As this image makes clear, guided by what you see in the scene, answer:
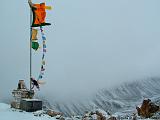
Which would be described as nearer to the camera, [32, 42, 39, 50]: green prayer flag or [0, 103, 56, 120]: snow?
[0, 103, 56, 120]: snow

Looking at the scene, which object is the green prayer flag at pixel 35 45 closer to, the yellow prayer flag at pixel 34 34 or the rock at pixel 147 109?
the yellow prayer flag at pixel 34 34

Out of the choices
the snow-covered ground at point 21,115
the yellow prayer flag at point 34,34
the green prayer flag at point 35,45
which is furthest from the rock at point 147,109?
the yellow prayer flag at point 34,34

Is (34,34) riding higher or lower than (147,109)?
higher

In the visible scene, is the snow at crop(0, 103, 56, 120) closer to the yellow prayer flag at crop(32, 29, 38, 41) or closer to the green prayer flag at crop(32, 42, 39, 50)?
the green prayer flag at crop(32, 42, 39, 50)

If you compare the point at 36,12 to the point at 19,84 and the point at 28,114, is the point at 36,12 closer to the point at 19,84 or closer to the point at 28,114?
the point at 19,84

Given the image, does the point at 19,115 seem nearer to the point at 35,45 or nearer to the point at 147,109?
the point at 35,45

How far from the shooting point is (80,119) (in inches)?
878

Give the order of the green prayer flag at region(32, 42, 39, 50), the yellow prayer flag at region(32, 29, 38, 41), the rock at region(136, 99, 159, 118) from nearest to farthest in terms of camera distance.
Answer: the rock at region(136, 99, 159, 118), the green prayer flag at region(32, 42, 39, 50), the yellow prayer flag at region(32, 29, 38, 41)

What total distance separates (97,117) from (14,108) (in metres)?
8.96

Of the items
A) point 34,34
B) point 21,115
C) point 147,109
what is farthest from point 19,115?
point 147,109

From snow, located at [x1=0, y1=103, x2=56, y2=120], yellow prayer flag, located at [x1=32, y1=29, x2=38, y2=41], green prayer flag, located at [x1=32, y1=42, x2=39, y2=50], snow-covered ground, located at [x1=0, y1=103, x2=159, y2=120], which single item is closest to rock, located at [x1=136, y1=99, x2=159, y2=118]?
snow-covered ground, located at [x1=0, y1=103, x2=159, y2=120]

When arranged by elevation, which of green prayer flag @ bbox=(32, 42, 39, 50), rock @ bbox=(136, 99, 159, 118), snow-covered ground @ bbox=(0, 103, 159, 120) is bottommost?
snow-covered ground @ bbox=(0, 103, 159, 120)

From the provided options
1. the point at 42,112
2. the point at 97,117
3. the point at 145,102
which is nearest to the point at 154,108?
the point at 145,102

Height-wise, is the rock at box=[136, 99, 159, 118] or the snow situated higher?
the rock at box=[136, 99, 159, 118]
